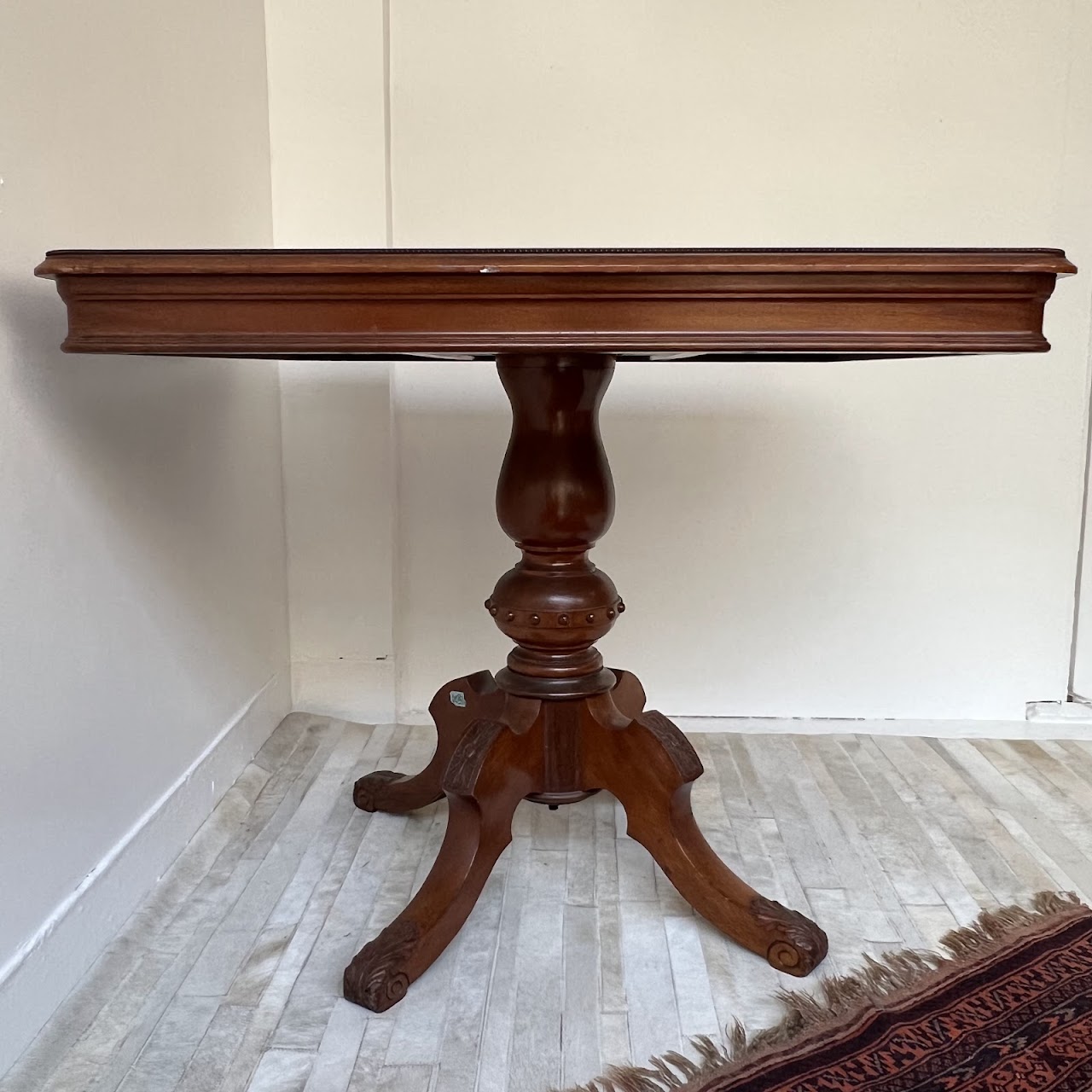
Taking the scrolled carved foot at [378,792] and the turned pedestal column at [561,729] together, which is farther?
the scrolled carved foot at [378,792]

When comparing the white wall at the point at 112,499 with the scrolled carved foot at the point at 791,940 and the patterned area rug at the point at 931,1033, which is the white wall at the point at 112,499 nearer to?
the patterned area rug at the point at 931,1033

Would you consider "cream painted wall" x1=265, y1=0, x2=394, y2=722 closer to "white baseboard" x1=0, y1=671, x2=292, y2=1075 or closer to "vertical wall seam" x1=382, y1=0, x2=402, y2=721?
"vertical wall seam" x1=382, y1=0, x2=402, y2=721

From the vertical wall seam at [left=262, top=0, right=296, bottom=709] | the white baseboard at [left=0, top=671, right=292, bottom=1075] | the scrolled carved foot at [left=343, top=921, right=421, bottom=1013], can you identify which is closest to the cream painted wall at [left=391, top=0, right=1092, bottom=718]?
the vertical wall seam at [left=262, top=0, right=296, bottom=709]

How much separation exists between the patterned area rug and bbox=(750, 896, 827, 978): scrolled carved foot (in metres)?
0.03

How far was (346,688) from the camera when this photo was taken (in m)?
2.07

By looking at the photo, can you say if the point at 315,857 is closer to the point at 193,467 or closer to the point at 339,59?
the point at 193,467

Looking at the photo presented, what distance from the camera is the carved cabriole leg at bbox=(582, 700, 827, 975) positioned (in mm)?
1174

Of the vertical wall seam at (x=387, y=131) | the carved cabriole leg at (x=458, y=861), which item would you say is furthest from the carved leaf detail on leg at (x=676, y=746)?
the vertical wall seam at (x=387, y=131)

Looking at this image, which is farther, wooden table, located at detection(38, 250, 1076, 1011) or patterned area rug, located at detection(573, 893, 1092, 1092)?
patterned area rug, located at detection(573, 893, 1092, 1092)

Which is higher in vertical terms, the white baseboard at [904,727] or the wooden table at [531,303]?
the wooden table at [531,303]

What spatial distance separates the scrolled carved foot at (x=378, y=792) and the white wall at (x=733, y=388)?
45cm

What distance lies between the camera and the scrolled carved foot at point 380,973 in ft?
3.55

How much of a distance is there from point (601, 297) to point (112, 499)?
2.54 feet

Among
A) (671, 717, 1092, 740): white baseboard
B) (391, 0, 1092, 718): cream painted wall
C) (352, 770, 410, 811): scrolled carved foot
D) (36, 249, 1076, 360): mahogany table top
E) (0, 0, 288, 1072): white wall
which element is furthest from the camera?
(671, 717, 1092, 740): white baseboard
